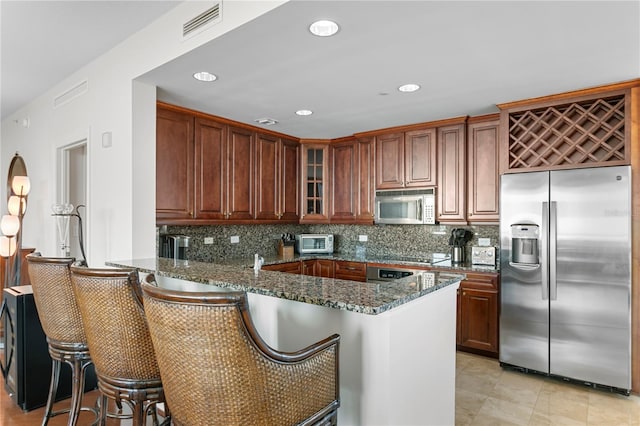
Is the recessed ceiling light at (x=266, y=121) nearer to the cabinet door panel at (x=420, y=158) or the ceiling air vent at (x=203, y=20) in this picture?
the cabinet door panel at (x=420, y=158)

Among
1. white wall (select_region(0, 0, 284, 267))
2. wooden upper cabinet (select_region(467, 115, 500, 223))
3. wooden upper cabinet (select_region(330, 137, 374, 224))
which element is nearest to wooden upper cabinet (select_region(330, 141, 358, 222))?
wooden upper cabinet (select_region(330, 137, 374, 224))

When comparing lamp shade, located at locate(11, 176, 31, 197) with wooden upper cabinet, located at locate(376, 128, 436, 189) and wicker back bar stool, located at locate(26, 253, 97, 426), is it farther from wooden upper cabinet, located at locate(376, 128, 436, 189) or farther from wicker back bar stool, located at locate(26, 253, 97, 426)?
wooden upper cabinet, located at locate(376, 128, 436, 189)

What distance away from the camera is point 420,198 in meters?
4.27

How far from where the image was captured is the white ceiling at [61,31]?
257cm

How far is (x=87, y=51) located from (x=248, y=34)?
1.95m

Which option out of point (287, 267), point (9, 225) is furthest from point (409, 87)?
point (9, 225)

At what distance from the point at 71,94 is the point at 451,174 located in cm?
402

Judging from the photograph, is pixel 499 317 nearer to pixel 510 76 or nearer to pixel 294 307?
pixel 510 76

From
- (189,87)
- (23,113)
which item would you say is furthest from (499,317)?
(23,113)

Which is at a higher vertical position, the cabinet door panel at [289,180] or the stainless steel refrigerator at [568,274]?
the cabinet door panel at [289,180]

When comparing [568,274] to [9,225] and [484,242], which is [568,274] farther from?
[9,225]

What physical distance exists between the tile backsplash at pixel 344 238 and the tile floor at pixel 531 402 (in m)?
Result: 1.42

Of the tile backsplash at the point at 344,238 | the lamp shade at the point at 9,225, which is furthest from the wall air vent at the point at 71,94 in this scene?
the tile backsplash at the point at 344,238

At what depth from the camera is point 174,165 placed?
3.62m
